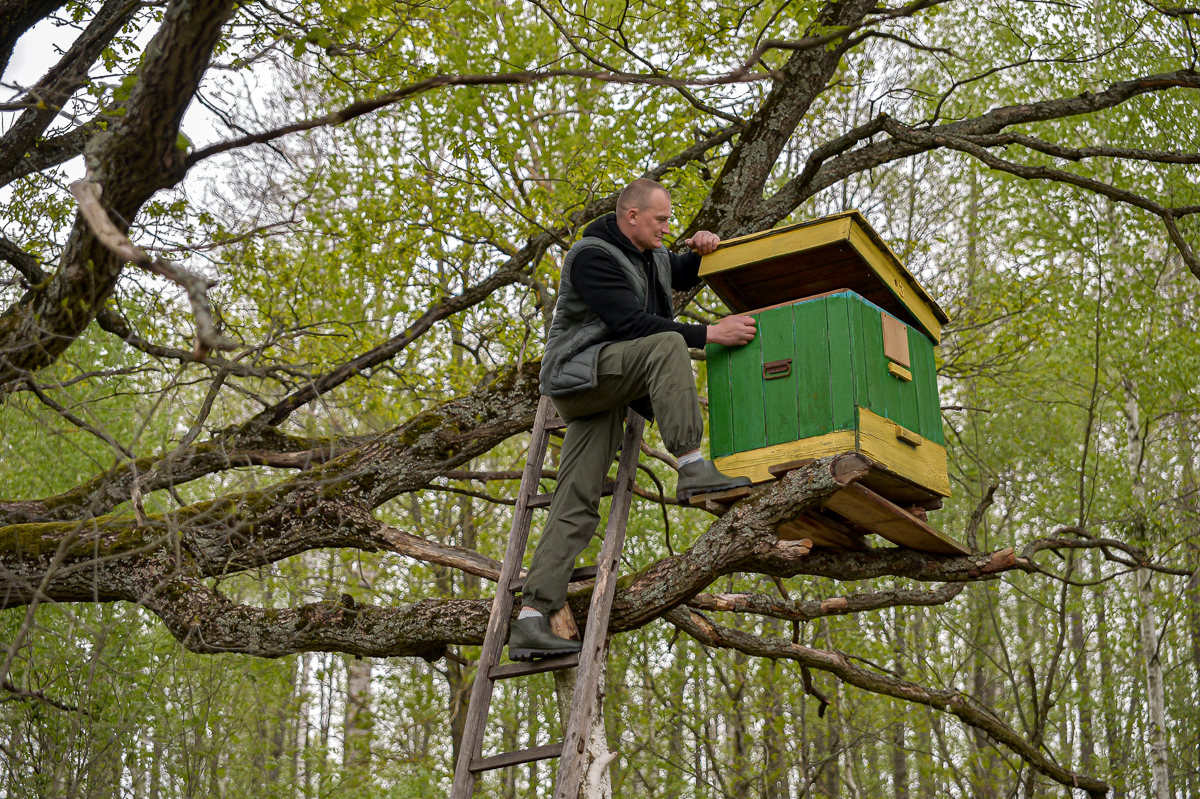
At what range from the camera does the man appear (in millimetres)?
3979

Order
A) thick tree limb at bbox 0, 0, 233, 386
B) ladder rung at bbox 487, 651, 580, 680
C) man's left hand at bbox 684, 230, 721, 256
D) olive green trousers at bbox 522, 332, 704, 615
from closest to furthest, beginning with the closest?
thick tree limb at bbox 0, 0, 233, 386 < olive green trousers at bbox 522, 332, 704, 615 < ladder rung at bbox 487, 651, 580, 680 < man's left hand at bbox 684, 230, 721, 256

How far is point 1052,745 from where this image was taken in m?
20.6

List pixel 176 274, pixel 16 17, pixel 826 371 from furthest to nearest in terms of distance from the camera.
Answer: pixel 16 17
pixel 826 371
pixel 176 274

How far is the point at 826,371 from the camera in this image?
3934mm

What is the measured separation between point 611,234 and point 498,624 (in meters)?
1.79

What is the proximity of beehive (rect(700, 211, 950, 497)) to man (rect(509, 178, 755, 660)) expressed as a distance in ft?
0.44

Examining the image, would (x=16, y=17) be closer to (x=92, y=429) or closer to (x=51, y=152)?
(x=51, y=152)

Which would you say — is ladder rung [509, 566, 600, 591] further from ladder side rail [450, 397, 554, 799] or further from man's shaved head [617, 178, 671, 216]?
man's shaved head [617, 178, 671, 216]

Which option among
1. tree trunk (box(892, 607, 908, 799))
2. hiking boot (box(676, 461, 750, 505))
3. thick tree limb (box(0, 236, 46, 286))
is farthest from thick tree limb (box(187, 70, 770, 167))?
tree trunk (box(892, 607, 908, 799))

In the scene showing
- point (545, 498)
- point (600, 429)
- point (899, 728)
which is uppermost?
point (899, 728)

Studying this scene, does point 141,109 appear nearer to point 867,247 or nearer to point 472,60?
point 867,247

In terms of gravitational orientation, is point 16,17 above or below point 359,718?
above

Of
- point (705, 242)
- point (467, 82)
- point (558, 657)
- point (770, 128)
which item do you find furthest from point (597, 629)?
point (770, 128)

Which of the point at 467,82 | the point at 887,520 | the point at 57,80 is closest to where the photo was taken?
the point at 467,82
